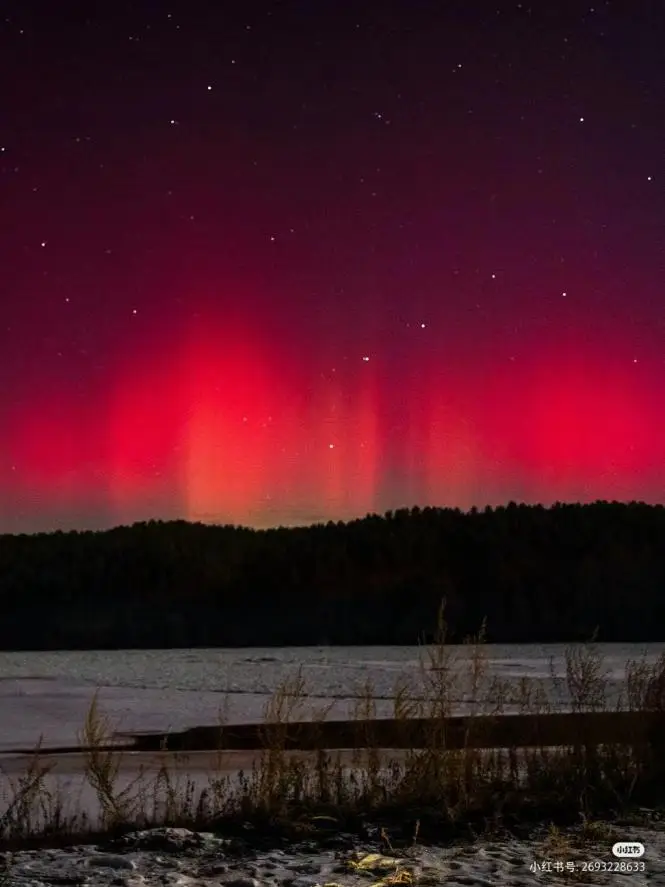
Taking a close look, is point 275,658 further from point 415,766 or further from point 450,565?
point 450,565

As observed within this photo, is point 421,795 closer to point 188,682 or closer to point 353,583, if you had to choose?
point 188,682

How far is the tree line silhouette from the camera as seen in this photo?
63.8 metres

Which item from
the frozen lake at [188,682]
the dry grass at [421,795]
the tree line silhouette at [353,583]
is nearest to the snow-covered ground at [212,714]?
the frozen lake at [188,682]

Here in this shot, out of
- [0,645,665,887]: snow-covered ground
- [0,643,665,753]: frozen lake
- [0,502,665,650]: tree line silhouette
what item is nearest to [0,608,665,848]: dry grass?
[0,645,665,887]: snow-covered ground

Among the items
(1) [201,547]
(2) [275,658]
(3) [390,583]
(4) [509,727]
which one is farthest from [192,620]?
(4) [509,727]

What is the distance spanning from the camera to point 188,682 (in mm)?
25750

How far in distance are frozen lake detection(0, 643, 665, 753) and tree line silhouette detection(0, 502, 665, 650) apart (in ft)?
76.2

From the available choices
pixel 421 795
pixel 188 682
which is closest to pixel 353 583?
pixel 188 682

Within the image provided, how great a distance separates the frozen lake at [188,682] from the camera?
1852 centimetres

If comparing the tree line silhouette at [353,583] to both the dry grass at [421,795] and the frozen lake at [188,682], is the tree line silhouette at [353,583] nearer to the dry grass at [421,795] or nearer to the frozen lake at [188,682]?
the frozen lake at [188,682]

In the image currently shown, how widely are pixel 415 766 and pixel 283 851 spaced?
1.82 m

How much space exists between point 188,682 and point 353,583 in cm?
5155

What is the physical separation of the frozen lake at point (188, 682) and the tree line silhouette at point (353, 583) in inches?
914

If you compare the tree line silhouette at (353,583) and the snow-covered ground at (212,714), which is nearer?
the snow-covered ground at (212,714)
